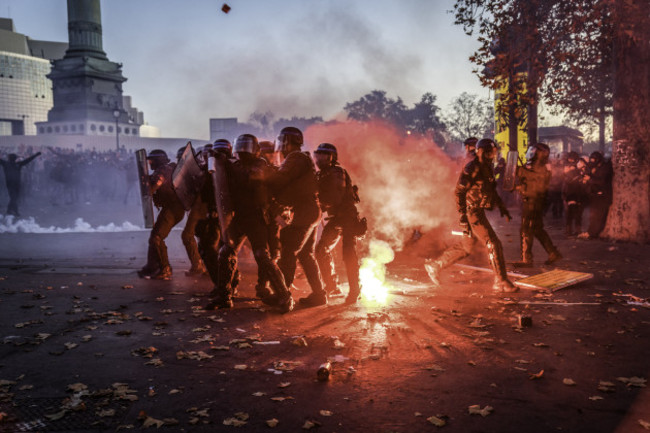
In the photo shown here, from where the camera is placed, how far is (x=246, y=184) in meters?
7.03

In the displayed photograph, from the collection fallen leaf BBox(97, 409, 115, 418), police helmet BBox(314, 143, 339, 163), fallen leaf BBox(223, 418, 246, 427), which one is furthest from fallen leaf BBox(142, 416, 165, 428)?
police helmet BBox(314, 143, 339, 163)

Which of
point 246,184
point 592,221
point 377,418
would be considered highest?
point 246,184

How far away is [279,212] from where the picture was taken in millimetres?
7598

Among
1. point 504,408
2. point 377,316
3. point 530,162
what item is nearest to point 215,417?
point 504,408

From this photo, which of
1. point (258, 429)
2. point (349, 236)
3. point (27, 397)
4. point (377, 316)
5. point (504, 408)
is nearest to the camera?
point (258, 429)

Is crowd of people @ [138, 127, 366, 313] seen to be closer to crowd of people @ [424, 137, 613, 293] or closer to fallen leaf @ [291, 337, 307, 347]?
fallen leaf @ [291, 337, 307, 347]

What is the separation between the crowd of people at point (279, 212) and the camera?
23.1ft

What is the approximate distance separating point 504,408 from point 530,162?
7384mm

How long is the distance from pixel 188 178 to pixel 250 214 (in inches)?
50.2

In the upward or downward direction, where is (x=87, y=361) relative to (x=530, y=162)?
downward

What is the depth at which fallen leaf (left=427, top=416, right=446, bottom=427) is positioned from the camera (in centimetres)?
385

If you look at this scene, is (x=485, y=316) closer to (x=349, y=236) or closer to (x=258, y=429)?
(x=349, y=236)

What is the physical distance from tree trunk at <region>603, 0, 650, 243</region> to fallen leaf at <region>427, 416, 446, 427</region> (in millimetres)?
11527

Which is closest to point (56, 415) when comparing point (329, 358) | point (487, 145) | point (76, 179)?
point (329, 358)
